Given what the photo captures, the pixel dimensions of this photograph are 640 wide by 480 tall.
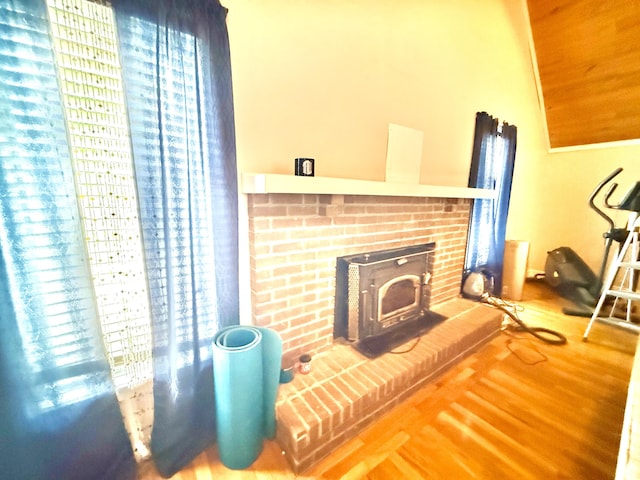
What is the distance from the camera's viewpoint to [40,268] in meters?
0.83

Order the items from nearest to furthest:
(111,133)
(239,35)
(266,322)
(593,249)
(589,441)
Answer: (111,133)
(239,35)
(589,441)
(266,322)
(593,249)

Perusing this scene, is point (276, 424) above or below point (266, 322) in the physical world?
below

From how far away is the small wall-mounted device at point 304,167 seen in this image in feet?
4.06

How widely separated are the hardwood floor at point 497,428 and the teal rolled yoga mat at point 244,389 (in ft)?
0.35

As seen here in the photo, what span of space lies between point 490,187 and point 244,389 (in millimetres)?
2850

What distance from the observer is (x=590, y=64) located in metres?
2.48

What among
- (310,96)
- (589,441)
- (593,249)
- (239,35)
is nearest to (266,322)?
(310,96)

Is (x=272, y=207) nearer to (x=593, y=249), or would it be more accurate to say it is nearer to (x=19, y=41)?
(x=19, y=41)

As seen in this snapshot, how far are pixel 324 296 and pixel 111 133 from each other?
1.26 meters

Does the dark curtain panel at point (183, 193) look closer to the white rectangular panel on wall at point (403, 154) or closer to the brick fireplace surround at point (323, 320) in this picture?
the brick fireplace surround at point (323, 320)

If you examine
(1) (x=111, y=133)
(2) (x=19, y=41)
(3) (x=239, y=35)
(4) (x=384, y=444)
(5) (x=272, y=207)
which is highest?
(3) (x=239, y=35)

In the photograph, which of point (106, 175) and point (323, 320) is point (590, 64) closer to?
point (323, 320)

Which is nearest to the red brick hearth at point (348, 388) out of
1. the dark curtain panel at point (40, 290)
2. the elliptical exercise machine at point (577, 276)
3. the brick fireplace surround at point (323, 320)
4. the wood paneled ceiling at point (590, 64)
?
the brick fireplace surround at point (323, 320)

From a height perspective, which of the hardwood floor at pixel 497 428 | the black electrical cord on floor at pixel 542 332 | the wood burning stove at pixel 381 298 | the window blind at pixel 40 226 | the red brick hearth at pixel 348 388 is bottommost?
the hardwood floor at pixel 497 428
